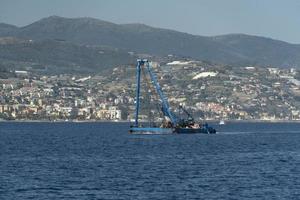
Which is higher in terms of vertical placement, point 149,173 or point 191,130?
point 191,130

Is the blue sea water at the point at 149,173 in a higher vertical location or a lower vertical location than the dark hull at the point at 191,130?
lower

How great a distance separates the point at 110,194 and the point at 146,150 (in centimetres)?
5461

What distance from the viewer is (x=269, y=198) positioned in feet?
239

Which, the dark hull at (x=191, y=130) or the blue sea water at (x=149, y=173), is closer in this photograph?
the blue sea water at (x=149, y=173)

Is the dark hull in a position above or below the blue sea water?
above

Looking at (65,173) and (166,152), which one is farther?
(166,152)

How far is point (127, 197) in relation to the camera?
239 ft

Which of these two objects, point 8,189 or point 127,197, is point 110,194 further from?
point 8,189

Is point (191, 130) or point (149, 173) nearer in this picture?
point (149, 173)

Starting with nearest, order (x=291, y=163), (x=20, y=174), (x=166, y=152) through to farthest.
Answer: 1. (x=20, y=174)
2. (x=291, y=163)
3. (x=166, y=152)

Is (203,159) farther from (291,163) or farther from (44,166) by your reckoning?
(44,166)

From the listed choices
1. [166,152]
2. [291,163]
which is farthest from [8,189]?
[166,152]

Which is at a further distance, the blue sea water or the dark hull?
the dark hull

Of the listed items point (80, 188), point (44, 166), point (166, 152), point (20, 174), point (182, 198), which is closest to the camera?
point (182, 198)
